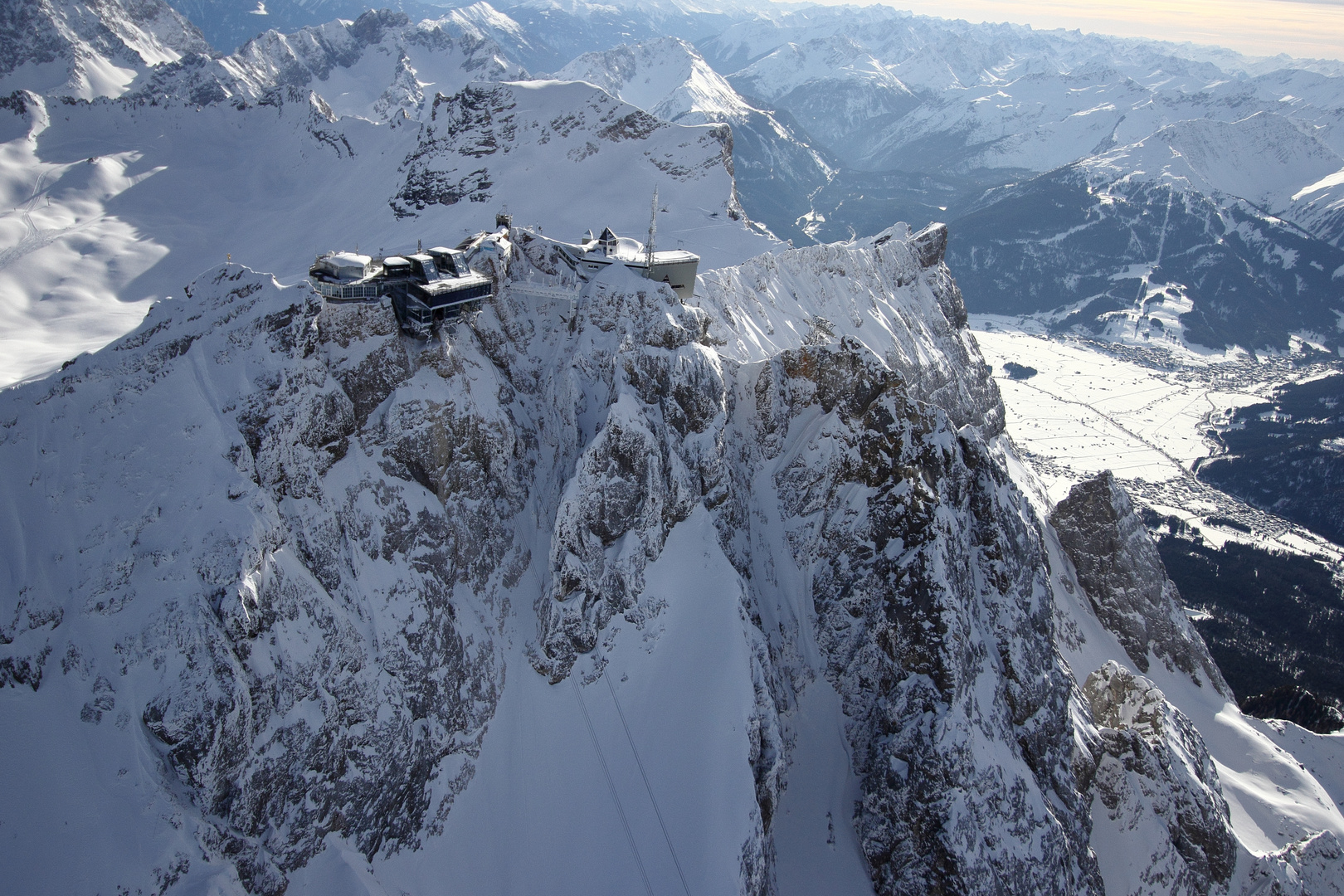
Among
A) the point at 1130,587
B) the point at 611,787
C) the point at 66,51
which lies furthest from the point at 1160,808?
the point at 66,51

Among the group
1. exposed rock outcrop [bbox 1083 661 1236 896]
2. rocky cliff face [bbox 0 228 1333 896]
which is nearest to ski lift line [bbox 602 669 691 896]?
rocky cliff face [bbox 0 228 1333 896]

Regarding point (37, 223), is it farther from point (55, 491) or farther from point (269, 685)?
point (269, 685)

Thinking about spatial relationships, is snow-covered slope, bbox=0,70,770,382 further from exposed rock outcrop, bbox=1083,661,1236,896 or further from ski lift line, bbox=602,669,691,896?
exposed rock outcrop, bbox=1083,661,1236,896

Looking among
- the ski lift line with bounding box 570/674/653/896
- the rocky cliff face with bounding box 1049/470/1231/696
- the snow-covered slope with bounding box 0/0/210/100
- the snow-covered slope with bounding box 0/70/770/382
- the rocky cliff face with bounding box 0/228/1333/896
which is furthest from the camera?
the snow-covered slope with bounding box 0/0/210/100

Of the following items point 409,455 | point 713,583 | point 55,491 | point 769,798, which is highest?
point 55,491

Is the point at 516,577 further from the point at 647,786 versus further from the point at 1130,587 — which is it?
the point at 1130,587

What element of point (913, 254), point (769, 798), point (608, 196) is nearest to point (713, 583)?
point (769, 798)
